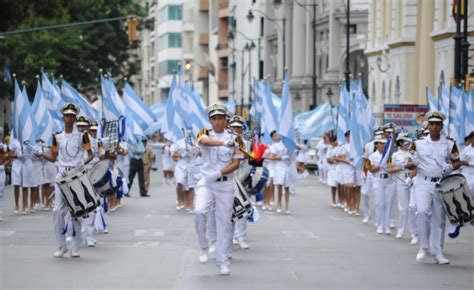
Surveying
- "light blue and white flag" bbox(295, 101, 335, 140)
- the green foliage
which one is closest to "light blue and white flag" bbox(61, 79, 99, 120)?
the green foliage

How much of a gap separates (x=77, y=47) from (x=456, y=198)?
4440cm

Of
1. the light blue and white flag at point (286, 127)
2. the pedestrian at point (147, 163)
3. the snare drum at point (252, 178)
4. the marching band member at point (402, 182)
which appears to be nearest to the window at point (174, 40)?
the pedestrian at point (147, 163)

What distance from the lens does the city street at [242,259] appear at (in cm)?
1478

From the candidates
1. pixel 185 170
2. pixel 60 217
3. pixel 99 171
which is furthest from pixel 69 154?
pixel 185 170

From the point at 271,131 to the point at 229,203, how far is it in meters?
12.8

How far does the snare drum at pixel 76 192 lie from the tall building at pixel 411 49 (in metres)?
28.9

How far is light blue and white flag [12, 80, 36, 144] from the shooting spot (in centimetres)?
2678

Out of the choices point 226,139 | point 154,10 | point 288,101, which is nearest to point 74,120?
point 226,139

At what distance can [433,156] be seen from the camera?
1705 centimetres

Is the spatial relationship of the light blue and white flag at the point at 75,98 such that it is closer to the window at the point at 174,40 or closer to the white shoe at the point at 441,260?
the white shoe at the point at 441,260

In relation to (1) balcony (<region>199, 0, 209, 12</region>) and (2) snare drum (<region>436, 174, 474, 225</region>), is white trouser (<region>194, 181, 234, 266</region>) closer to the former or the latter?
(2) snare drum (<region>436, 174, 474, 225</region>)

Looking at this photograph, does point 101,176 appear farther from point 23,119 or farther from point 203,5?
point 203,5

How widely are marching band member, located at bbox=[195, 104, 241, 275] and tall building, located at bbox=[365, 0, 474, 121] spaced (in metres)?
29.4

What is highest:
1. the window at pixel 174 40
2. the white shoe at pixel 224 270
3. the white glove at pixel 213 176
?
the window at pixel 174 40
